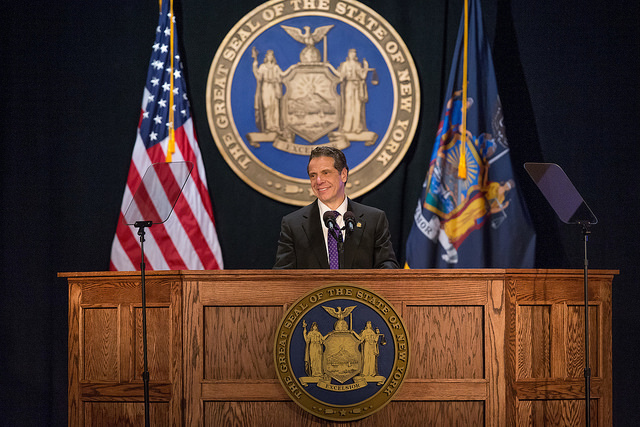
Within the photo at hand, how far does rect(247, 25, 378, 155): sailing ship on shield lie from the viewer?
4586 millimetres

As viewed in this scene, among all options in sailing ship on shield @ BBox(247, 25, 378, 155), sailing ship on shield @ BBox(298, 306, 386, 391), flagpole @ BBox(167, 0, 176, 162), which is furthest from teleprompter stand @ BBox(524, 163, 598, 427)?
flagpole @ BBox(167, 0, 176, 162)

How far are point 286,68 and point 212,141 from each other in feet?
2.45

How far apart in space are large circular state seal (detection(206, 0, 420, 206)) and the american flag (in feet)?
0.76

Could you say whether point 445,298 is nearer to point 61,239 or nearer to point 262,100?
point 262,100

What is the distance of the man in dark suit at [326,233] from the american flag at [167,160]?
1.11 meters

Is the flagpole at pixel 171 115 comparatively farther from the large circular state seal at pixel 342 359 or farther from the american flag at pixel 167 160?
the large circular state seal at pixel 342 359

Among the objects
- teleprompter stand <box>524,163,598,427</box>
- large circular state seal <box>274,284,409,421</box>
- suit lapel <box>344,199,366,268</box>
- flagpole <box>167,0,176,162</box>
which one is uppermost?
flagpole <box>167,0,176,162</box>

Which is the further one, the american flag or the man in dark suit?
the american flag

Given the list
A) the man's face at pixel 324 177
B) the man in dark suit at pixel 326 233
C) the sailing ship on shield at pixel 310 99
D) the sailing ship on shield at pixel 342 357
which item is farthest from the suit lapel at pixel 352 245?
the sailing ship on shield at pixel 310 99

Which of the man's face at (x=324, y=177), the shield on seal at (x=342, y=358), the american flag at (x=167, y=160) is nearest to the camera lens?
the shield on seal at (x=342, y=358)

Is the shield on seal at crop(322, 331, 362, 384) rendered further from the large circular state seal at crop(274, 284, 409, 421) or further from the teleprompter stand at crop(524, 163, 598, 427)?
Answer: the teleprompter stand at crop(524, 163, 598, 427)

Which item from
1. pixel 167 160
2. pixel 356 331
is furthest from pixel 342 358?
pixel 167 160

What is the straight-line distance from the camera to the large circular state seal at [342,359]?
2688 mm

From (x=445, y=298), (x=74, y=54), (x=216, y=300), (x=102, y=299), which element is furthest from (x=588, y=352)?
(x=74, y=54)
